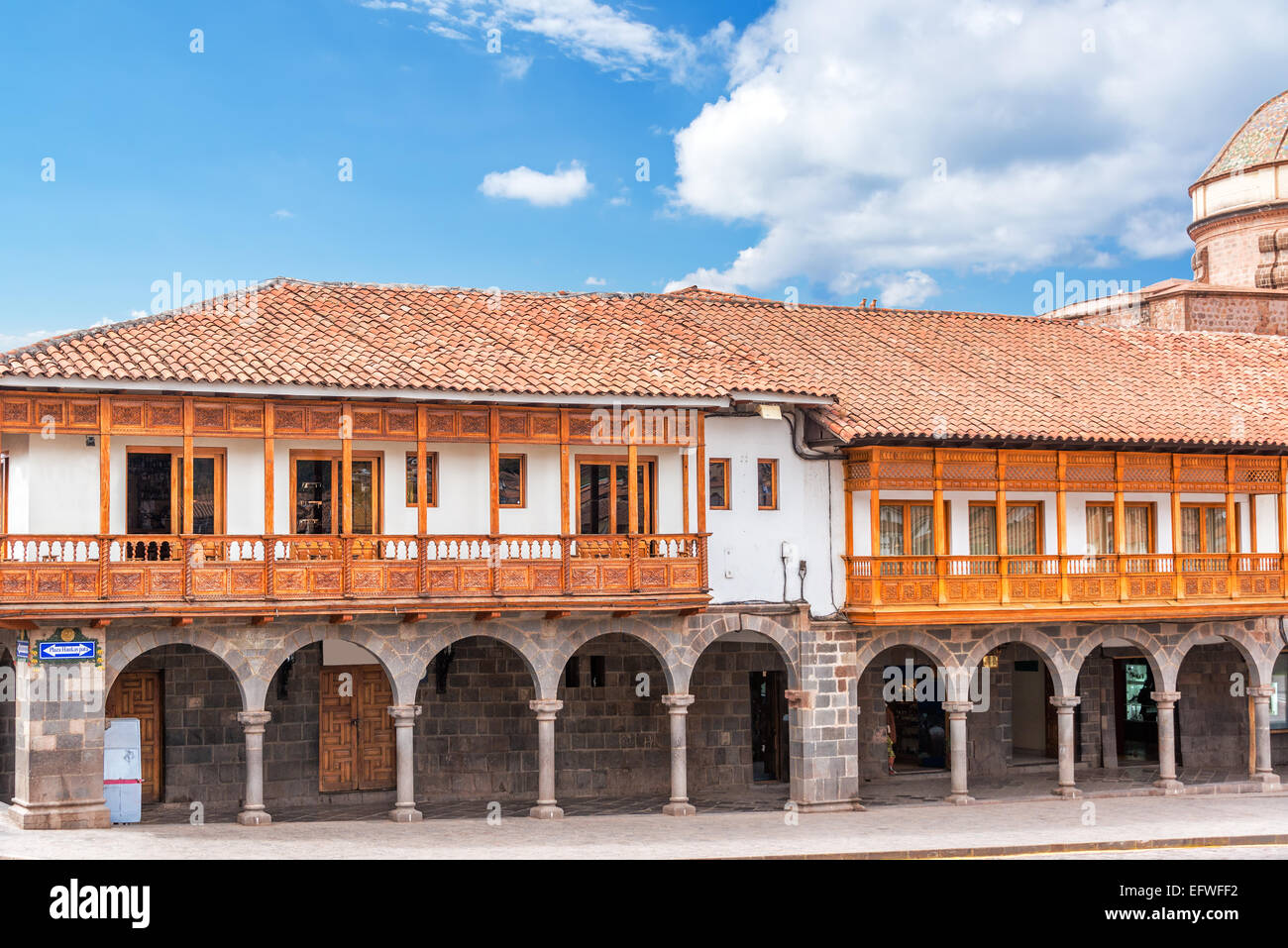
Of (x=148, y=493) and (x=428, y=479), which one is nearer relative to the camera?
(x=148, y=493)

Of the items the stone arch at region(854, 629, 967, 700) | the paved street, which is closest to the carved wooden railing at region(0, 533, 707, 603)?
the paved street

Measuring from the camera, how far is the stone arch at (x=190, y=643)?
2102cm

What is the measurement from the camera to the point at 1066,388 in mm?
28453

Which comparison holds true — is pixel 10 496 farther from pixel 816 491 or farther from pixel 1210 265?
pixel 1210 265

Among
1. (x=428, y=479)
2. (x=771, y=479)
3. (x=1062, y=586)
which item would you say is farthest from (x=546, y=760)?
(x=1062, y=586)

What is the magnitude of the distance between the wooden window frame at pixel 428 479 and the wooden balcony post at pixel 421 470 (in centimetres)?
27

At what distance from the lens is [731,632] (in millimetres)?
24938

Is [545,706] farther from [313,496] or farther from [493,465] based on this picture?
[313,496]

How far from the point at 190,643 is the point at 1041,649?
1406cm

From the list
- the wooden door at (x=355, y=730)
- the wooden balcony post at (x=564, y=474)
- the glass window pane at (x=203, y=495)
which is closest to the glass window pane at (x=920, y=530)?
the wooden balcony post at (x=564, y=474)

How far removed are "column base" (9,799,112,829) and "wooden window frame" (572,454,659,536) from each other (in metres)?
7.78

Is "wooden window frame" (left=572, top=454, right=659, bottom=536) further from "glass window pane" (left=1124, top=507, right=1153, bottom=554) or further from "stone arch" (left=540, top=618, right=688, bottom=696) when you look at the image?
"glass window pane" (left=1124, top=507, right=1153, bottom=554)
